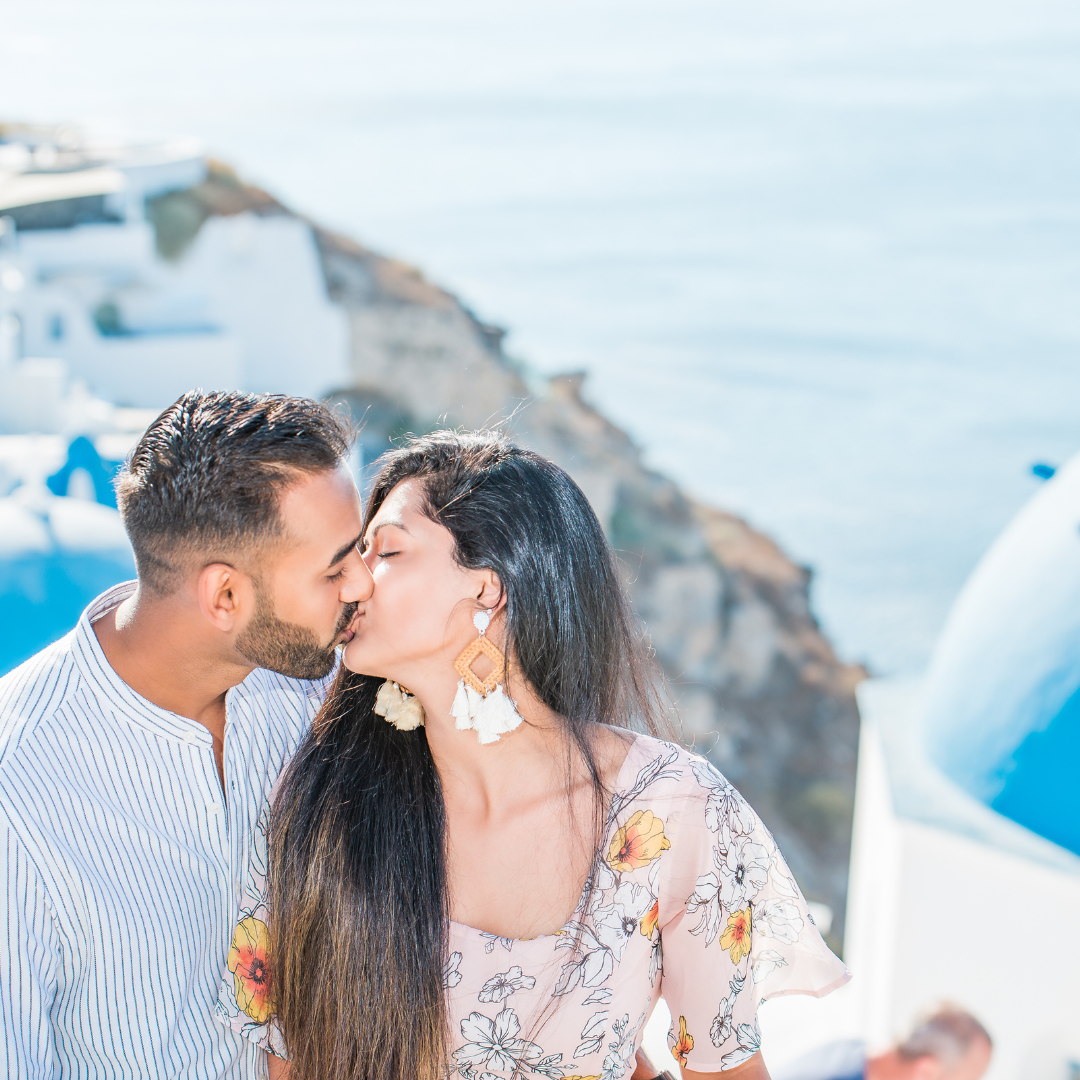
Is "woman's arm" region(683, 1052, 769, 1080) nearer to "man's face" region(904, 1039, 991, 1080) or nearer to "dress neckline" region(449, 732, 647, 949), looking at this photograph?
"dress neckline" region(449, 732, 647, 949)

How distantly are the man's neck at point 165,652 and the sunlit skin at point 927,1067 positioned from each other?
3.87m

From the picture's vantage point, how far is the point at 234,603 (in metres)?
2.48

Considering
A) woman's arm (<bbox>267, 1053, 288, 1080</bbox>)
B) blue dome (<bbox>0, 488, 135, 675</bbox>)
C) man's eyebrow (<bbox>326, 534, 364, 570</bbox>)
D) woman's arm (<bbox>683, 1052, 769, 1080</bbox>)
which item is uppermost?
man's eyebrow (<bbox>326, 534, 364, 570</bbox>)

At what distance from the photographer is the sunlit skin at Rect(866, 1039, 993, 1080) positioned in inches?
202

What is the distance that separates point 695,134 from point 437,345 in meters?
36.0

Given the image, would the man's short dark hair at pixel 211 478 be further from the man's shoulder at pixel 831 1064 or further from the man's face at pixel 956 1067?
the man's face at pixel 956 1067

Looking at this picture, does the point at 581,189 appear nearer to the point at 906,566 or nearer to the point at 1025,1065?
the point at 906,566

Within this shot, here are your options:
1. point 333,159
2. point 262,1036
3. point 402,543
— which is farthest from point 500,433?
point 333,159

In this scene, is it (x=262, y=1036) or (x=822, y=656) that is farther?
(x=822, y=656)

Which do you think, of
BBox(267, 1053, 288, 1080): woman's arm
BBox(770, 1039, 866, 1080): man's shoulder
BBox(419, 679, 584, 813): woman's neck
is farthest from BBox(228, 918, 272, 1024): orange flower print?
BBox(770, 1039, 866, 1080): man's shoulder

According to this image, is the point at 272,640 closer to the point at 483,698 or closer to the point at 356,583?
the point at 356,583

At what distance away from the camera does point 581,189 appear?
5656 centimetres

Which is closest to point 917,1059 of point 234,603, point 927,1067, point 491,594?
point 927,1067

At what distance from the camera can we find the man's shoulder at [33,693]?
7.65 feet
